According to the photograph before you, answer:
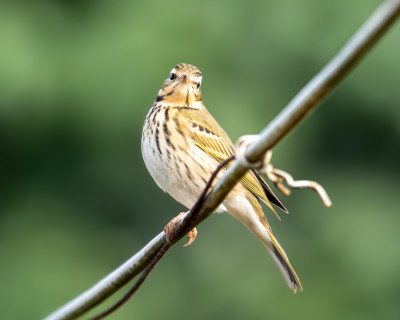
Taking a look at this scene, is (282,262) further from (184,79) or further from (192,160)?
(184,79)

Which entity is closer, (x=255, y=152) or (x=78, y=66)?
(x=255, y=152)

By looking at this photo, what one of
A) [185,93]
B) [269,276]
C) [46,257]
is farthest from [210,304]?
[185,93]

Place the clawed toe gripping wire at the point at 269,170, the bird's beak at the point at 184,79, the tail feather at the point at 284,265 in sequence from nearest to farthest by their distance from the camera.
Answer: the clawed toe gripping wire at the point at 269,170
the tail feather at the point at 284,265
the bird's beak at the point at 184,79

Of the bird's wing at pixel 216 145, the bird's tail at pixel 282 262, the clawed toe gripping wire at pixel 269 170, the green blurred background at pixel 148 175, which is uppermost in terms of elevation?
the clawed toe gripping wire at pixel 269 170

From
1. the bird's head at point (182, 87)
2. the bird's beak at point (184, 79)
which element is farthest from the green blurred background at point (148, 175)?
the bird's beak at point (184, 79)

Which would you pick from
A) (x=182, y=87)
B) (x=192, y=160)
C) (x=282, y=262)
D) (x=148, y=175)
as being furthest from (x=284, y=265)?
(x=148, y=175)

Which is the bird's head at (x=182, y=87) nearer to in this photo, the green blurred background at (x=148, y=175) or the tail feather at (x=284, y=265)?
the tail feather at (x=284, y=265)

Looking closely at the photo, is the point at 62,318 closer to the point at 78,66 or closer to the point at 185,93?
the point at 185,93
